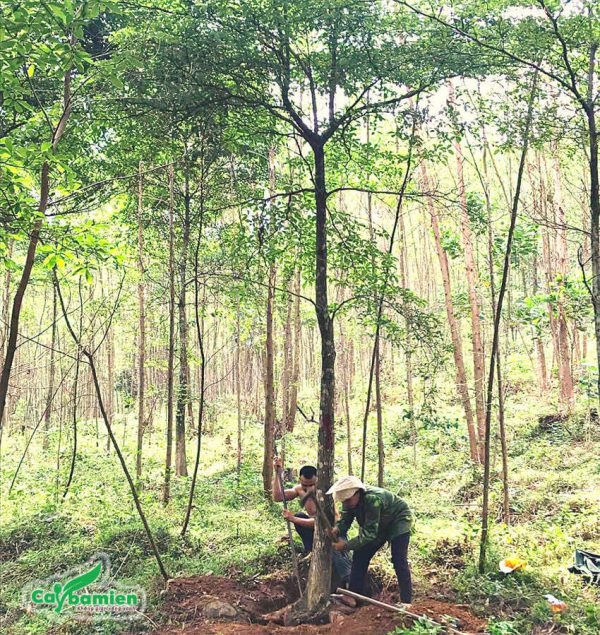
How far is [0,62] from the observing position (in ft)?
10.1

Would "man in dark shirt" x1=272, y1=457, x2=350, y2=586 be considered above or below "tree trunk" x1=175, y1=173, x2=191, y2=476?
below

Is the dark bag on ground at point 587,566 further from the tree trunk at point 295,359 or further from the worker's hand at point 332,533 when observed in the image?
the tree trunk at point 295,359

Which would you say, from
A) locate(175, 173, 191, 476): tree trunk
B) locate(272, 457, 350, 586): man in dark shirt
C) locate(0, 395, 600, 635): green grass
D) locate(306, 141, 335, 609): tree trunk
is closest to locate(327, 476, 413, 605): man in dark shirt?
locate(306, 141, 335, 609): tree trunk

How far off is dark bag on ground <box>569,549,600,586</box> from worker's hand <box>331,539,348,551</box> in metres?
2.39

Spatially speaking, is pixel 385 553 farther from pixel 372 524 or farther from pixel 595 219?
pixel 595 219

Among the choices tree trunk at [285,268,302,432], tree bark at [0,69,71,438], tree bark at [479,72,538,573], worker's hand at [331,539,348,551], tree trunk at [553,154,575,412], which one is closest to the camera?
tree bark at [0,69,71,438]

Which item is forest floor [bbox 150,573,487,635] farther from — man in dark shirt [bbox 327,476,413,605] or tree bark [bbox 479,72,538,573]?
tree bark [bbox 479,72,538,573]

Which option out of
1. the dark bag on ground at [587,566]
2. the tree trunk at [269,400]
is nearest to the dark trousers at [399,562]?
the dark bag on ground at [587,566]

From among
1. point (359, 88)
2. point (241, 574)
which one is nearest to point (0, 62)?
point (359, 88)

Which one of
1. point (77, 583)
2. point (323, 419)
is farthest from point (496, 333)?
point (77, 583)

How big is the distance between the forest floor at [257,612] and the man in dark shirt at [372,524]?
37 centimetres

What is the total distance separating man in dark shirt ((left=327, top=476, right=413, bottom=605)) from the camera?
4.52 meters

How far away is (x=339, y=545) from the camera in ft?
15.2

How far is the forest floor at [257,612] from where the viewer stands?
4.10m
